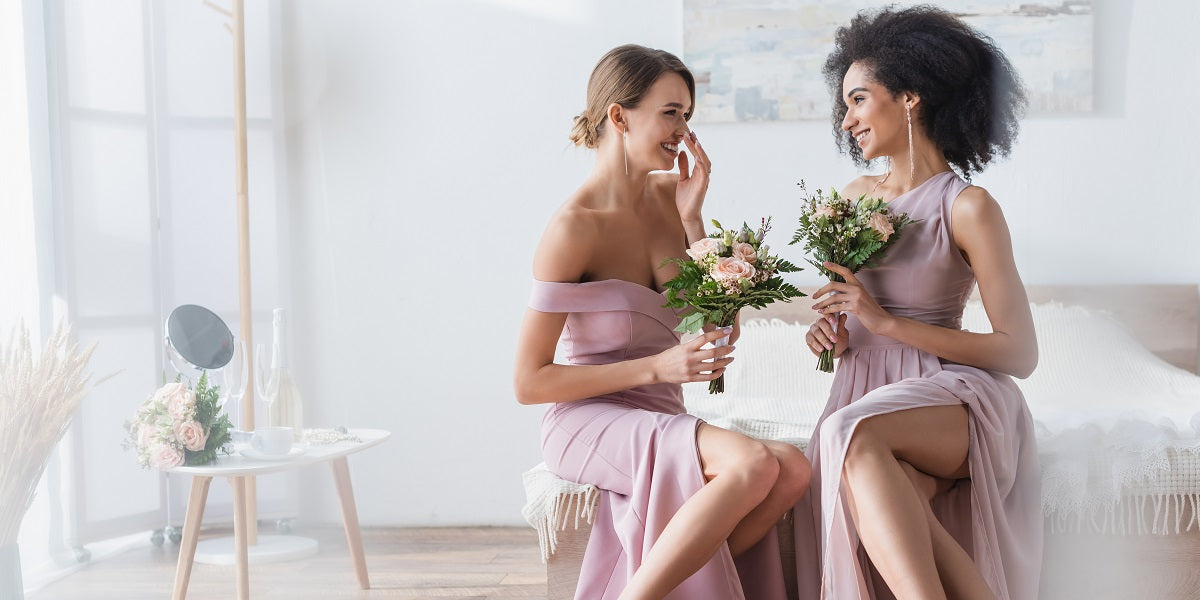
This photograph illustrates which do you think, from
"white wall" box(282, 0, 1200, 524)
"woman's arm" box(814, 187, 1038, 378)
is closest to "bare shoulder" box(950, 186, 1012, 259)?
"woman's arm" box(814, 187, 1038, 378)

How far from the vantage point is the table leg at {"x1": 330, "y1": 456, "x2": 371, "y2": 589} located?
2.72m

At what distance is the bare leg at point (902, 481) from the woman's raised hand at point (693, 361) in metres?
0.28

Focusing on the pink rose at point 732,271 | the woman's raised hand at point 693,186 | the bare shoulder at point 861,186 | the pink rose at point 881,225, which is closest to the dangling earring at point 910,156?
the bare shoulder at point 861,186

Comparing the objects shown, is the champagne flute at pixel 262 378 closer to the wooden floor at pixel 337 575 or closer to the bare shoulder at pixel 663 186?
the wooden floor at pixel 337 575

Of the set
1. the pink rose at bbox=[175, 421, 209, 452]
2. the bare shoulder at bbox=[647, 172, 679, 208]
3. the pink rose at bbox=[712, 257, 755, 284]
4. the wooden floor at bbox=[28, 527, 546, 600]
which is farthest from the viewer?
the wooden floor at bbox=[28, 527, 546, 600]

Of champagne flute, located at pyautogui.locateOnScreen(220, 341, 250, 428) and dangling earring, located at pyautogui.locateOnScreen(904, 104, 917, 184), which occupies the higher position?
dangling earring, located at pyautogui.locateOnScreen(904, 104, 917, 184)

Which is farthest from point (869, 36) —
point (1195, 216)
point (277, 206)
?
point (277, 206)

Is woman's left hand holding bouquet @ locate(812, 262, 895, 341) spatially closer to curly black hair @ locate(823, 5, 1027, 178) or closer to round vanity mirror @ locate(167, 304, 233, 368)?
curly black hair @ locate(823, 5, 1027, 178)

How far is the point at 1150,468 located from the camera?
201 cm

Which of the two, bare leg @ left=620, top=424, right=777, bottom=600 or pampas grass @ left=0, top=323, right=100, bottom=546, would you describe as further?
pampas grass @ left=0, top=323, right=100, bottom=546

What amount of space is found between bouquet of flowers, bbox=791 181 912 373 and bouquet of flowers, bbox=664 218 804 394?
5.5 inches

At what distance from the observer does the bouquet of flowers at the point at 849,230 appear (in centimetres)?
186

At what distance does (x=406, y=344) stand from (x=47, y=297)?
1067 mm

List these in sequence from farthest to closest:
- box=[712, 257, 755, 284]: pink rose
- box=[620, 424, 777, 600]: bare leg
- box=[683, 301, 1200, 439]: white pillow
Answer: box=[683, 301, 1200, 439]: white pillow, box=[712, 257, 755, 284]: pink rose, box=[620, 424, 777, 600]: bare leg
